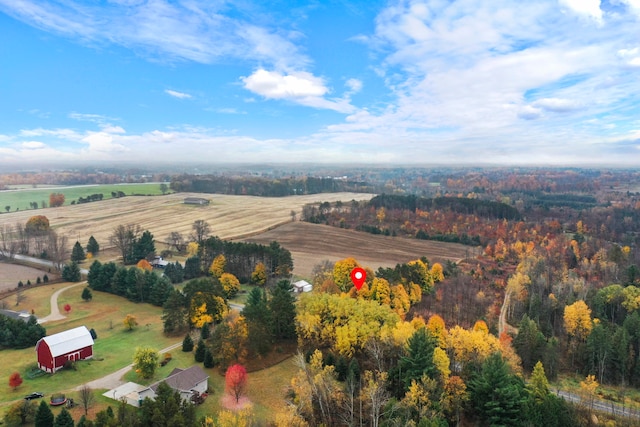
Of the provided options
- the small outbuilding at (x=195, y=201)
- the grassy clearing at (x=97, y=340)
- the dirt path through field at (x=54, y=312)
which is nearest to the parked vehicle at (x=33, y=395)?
the grassy clearing at (x=97, y=340)

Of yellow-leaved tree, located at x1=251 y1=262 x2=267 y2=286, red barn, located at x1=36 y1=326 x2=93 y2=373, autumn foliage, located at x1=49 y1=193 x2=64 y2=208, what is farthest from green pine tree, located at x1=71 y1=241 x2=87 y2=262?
autumn foliage, located at x1=49 y1=193 x2=64 y2=208

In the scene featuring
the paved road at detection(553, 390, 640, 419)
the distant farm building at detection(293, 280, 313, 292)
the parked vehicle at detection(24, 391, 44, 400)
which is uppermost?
the parked vehicle at detection(24, 391, 44, 400)

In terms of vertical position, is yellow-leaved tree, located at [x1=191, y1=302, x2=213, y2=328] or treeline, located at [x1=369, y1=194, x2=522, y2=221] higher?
treeline, located at [x1=369, y1=194, x2=522, y2=221]

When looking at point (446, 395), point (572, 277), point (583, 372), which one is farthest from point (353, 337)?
point (572, 277)

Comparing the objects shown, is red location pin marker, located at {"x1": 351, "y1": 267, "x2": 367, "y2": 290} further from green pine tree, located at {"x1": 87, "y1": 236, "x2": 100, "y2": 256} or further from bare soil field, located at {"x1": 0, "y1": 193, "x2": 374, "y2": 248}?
green pine tree, located at {"x1": 87, "y1": 236, "x2": 100, "y2": 256}

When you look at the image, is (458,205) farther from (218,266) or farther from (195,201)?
(195,201)

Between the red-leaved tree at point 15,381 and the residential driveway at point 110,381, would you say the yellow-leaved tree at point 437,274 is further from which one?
the red-leaved tree at point 15,381
